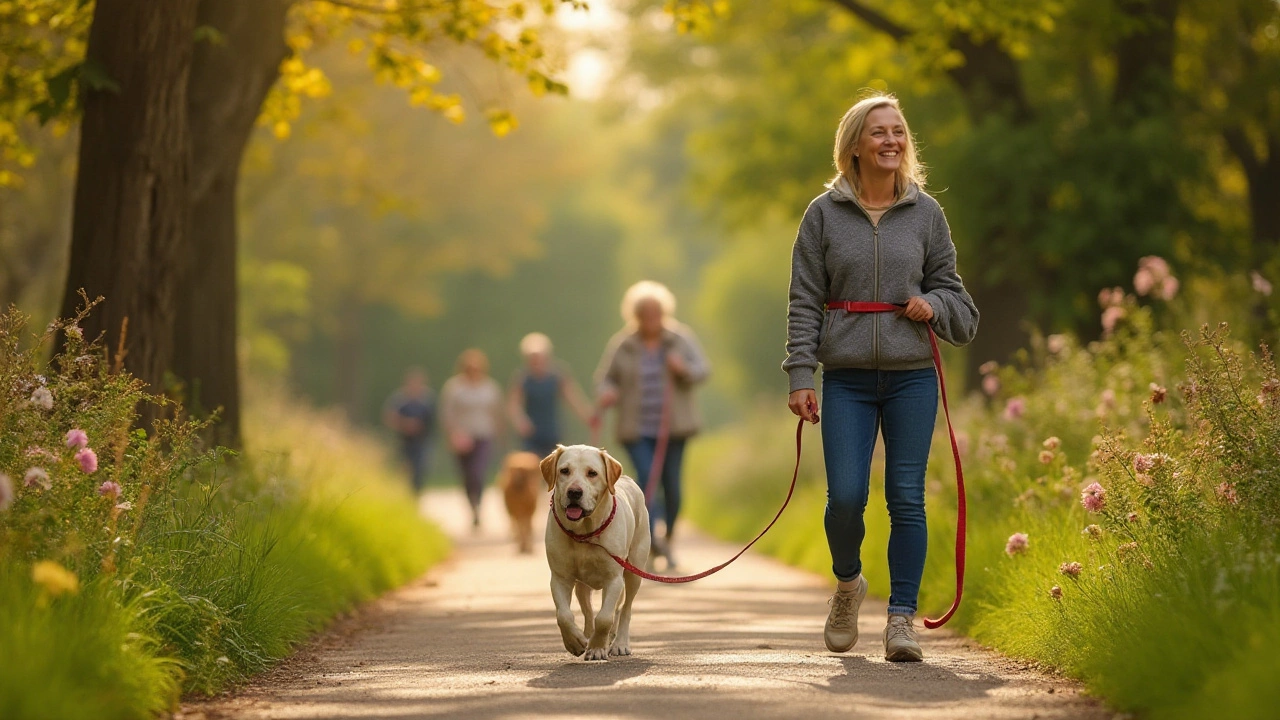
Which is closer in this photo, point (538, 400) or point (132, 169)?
point (132, 169)

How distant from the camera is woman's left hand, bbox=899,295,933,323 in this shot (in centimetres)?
674

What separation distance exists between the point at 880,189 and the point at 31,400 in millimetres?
3428

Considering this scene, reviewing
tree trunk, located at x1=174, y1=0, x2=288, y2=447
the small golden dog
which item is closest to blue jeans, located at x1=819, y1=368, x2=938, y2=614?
tree trunk, located at x1=174, y1=0, x2=288, y2=447

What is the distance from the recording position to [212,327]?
39.8ft

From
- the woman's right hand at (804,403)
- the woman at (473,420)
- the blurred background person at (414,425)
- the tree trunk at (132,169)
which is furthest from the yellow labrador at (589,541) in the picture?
the blurred background person at (414,425)

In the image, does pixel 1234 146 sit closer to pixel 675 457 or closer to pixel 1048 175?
pixel 1048 175

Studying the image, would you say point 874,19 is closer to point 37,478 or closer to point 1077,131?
point 1077,131

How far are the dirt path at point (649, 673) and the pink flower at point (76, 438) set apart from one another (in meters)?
1.03

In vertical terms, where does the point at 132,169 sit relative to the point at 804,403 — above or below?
above

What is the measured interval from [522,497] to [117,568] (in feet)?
33.3

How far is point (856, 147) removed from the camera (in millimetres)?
7035

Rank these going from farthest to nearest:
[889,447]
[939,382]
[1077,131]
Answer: [1077,131] → [939,382] → [889,447]

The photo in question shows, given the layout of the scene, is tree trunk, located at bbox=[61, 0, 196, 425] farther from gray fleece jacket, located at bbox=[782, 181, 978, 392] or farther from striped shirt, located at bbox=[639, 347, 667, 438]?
striped shirt, located at bbox=[639, 347, 667, 438]

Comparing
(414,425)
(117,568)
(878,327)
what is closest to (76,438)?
(117,568)
